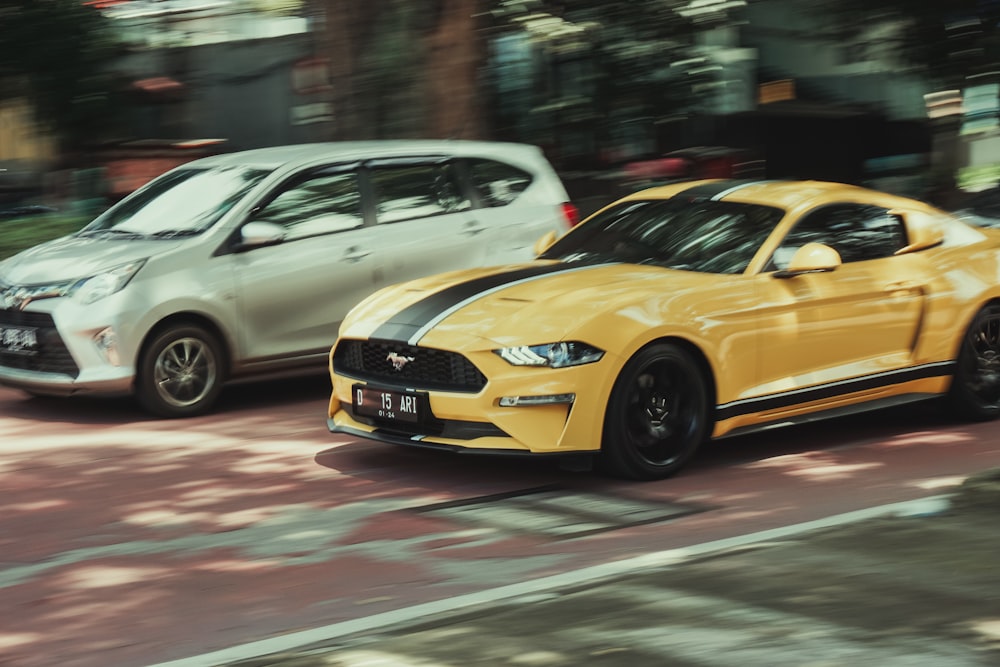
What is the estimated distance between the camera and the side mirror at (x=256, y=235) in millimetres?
9695

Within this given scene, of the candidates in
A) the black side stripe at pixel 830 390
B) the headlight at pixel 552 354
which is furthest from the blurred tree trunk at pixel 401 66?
the headlight at pixel 552 354

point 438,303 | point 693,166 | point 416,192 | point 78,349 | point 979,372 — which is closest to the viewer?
point 438,303

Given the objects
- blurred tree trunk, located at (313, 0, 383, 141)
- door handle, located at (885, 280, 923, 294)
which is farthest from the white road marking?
blurred tree trunk, located at (313, 0, 383, 141)

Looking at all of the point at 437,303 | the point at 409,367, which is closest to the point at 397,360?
the point at 409,367

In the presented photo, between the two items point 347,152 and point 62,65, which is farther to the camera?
point 62,65

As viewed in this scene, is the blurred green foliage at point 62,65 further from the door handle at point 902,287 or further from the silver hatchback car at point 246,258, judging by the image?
the door handle at point 902,287

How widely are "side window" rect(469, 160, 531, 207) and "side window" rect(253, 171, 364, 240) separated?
3.41 feet

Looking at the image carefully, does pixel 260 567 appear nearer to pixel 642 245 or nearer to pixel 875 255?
pixel 642 245

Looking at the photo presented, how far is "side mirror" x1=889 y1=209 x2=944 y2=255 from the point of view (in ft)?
28.3

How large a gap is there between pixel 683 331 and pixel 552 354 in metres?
0.75

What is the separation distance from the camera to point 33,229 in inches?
610

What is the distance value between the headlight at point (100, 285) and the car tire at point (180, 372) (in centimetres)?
42

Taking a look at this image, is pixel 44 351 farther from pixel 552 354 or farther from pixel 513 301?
pixel 552 354

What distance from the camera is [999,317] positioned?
895cm
